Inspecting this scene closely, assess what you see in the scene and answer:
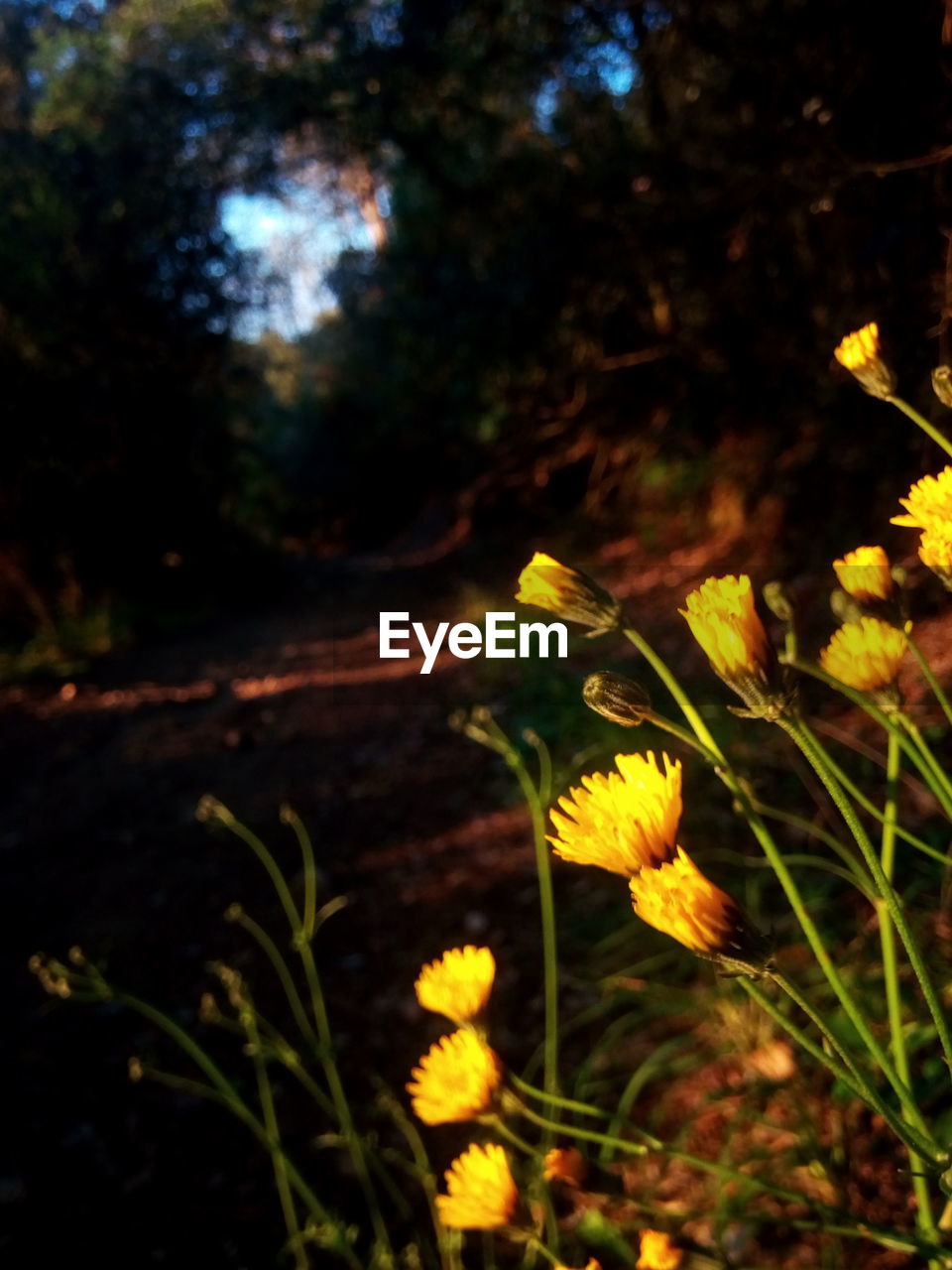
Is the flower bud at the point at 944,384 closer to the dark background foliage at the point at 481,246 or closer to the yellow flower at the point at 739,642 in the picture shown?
the yellow flower at the point at 739,642

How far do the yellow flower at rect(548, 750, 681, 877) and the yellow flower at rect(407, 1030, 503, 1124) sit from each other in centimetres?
22

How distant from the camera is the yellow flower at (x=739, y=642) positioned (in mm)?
575

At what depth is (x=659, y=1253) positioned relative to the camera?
2.19 feet

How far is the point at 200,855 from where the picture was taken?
303 cm

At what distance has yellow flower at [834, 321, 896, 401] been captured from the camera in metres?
0.79

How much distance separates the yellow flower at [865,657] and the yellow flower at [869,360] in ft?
0.68

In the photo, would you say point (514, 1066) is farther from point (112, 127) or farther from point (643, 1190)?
point (112, 127)

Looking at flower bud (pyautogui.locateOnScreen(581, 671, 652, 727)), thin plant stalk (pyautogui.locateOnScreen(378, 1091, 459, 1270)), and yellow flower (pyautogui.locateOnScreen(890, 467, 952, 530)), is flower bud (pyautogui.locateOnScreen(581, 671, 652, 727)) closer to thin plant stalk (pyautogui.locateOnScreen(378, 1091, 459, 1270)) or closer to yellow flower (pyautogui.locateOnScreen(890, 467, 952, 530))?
yellow flower (pyautogui.locateOnScreen(890, 467, 952, 530))

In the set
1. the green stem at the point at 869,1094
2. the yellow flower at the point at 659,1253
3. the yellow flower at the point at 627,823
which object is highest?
the yellow flower at the point at 627,823

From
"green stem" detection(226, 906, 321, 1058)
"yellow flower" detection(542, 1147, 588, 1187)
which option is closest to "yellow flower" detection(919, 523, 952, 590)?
"yellow flower" detection(542, 1147, 588, 1187)

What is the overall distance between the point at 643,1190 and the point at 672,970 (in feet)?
1.78

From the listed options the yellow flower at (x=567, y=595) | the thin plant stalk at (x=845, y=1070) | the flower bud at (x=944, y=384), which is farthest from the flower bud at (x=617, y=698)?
the flower bud at (x=944, y=384)

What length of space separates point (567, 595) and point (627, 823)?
0.18 m

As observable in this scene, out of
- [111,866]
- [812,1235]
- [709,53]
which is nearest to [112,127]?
[709,53]
